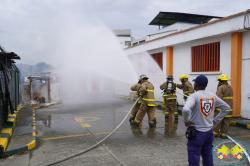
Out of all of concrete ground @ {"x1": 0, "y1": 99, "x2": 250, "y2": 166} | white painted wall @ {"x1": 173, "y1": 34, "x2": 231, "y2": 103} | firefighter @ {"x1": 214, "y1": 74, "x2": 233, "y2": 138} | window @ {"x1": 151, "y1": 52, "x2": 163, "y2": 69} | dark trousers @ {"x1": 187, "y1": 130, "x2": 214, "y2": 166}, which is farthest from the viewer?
window @ {"x1": 151, "y1": 52, "x2": 163, "y2": 69}

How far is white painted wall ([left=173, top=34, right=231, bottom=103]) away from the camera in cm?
1179

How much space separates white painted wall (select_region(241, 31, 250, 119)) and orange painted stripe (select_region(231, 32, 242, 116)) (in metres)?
0.12

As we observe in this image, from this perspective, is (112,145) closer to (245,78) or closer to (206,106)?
(206,106)

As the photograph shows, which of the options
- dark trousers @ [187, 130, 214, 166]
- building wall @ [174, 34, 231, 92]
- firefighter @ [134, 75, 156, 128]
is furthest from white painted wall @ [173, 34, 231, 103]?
dark trousers @ [187, 130, 214, 166]

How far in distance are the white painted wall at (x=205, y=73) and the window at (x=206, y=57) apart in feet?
0.71

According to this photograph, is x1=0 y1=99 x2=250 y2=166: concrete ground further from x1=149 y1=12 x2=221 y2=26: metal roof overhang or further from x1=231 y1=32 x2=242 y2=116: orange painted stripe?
x1=149 y1=12 x2=221 y2=26: metal roof overhang

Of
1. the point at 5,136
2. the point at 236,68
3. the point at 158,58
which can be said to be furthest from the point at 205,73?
the point at 5,136

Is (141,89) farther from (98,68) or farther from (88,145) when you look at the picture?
(98,68)

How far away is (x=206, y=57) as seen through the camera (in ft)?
43.7

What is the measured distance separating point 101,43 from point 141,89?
665 centimetres

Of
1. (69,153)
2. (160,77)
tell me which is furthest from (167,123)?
(160,77)

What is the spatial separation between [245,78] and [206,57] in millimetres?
2706

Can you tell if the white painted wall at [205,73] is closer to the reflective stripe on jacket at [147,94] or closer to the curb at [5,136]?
the reflective stripe on jacket at [147,94]

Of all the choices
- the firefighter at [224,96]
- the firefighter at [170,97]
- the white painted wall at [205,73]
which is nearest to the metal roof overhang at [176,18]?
the white painted wall at [205,73]
